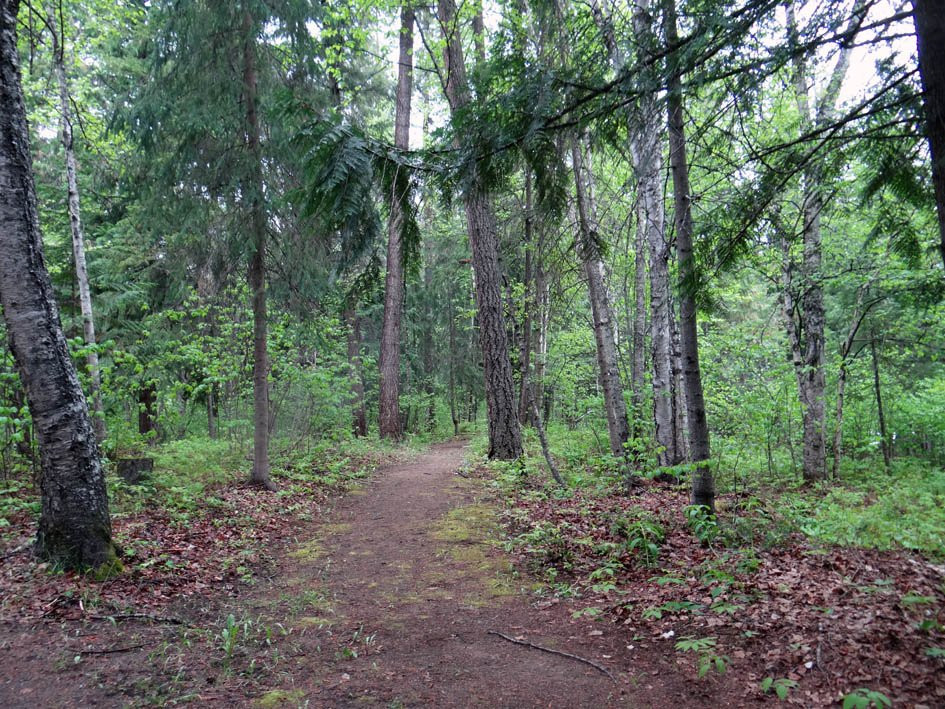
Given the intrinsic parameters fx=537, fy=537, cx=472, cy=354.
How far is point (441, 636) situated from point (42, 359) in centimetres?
403

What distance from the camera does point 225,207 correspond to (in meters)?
8.77

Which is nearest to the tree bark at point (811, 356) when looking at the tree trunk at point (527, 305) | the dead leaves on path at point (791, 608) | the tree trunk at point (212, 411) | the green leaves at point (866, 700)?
the tree trunk at point (527, 305)

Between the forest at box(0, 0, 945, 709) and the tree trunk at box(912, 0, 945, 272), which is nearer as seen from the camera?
the tree trunk at box(912, 0, 945, 272)

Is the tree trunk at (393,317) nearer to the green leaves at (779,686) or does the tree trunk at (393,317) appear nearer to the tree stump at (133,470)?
the tree stump at (133,470)

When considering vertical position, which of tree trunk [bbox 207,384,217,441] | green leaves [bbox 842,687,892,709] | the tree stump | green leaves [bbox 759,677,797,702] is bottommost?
green leaves [bbox 759,677,797,702]

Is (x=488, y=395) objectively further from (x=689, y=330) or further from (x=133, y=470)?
(x=133, y=470)

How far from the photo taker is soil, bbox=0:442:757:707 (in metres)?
3.18

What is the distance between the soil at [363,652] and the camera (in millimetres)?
3182

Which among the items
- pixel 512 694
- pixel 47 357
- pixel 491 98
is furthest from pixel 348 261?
pixel 512 694

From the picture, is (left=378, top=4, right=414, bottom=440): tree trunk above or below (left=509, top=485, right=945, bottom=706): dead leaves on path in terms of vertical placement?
above

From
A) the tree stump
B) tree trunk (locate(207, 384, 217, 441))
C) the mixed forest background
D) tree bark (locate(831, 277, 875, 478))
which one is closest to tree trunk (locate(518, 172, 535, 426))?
the mixed forest background

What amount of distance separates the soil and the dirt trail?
14 mm

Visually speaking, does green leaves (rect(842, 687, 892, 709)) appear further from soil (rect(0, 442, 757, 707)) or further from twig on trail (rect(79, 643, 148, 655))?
twig on trail (rect(79, 643, 148, 655))

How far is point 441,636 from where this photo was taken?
409 cm
